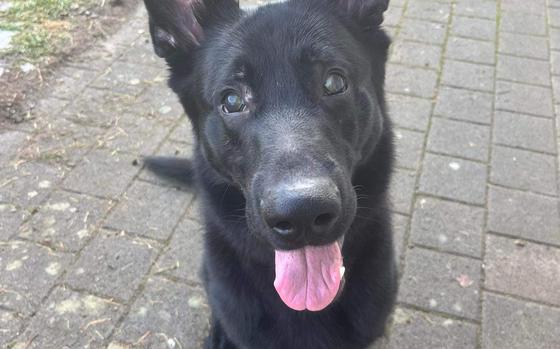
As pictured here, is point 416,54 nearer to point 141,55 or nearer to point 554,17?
point 554,17

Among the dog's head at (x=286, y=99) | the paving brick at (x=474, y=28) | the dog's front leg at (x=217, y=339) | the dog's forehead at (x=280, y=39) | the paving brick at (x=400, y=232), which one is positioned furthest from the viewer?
the paving brick at (x=474, y=28)

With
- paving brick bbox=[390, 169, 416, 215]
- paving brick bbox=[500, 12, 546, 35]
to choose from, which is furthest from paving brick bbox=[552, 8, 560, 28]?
paving brick bbox=[390, 169, 416, 215]

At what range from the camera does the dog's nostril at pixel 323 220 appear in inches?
66.6

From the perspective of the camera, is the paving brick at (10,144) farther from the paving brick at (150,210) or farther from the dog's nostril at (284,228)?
the dog's nostril at (284,228)

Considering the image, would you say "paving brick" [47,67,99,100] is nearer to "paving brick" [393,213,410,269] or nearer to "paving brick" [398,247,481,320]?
"paving brick" [393,213,410,269]

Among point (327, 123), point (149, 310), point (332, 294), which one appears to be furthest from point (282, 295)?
point (149, 310)

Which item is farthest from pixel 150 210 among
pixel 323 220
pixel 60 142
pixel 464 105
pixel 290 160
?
pixel 464 105

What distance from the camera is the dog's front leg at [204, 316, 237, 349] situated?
2.70 m

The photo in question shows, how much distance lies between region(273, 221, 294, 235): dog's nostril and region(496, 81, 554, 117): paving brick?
10.0 feet

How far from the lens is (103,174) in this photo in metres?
3.71

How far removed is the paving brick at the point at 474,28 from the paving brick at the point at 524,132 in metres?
1.14

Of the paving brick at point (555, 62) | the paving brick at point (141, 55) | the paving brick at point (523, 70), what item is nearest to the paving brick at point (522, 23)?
the paving brick at point (555, 62)

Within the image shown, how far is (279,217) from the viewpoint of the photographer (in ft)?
5.47

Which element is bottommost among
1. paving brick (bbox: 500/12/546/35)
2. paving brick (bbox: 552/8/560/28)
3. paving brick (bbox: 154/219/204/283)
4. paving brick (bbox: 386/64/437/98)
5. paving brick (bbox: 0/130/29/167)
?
paving brick (bbox: 552/8/560/28)
